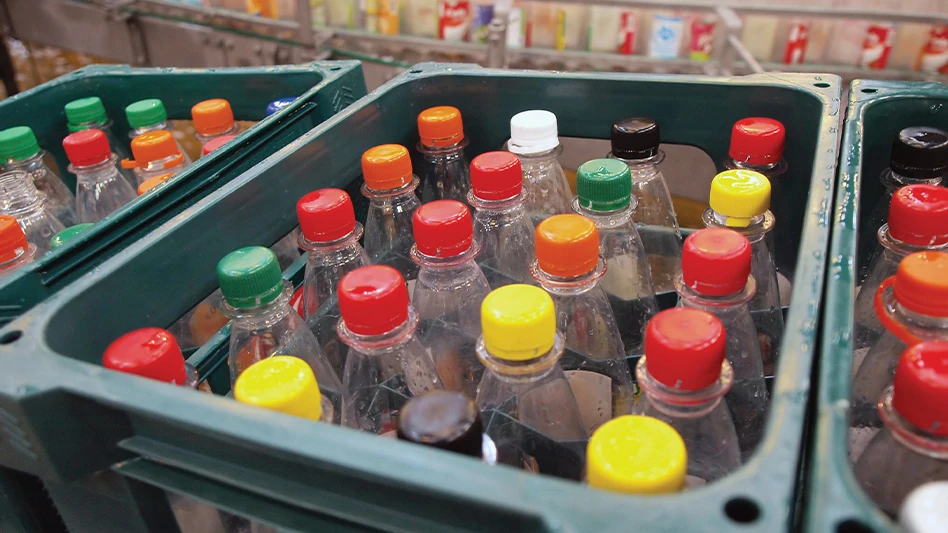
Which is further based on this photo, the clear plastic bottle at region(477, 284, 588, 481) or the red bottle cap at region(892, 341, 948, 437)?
the clear plastic bottle at region(477, 284, 588, 481)

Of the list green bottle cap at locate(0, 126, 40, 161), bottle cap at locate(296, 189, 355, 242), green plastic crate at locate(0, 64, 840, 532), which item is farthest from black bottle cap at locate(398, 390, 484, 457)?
green bottle cap at locate(0, 126, 40, 161)

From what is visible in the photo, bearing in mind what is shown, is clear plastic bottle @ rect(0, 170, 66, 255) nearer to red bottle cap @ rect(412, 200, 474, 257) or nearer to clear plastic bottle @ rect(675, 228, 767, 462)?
red bottle cap @ rect(412, 200, 474, 257)

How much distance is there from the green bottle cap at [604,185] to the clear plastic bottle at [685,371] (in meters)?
0.25

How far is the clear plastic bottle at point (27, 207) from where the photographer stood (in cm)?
92

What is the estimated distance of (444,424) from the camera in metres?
0.44

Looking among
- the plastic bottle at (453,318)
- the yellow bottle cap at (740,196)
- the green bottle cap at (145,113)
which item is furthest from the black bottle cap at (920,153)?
the green bottle cap at (145,113)

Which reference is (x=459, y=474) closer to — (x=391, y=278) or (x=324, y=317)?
(x=391, y=278)

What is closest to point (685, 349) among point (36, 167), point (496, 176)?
point (496, 176)

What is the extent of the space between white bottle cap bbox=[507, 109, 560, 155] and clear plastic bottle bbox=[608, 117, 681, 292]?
0.25 feet

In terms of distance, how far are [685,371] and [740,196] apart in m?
0.29

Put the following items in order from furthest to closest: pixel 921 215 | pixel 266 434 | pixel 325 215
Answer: pixel 325 215 → pixel 921 215 → pixel 266 434

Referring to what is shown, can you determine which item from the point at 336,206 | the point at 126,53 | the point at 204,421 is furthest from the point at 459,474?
the point at 126,53

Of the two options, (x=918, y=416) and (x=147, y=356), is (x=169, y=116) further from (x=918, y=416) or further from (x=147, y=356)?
(x=918, y=416)

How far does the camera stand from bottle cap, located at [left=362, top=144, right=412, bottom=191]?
2.63 ft
